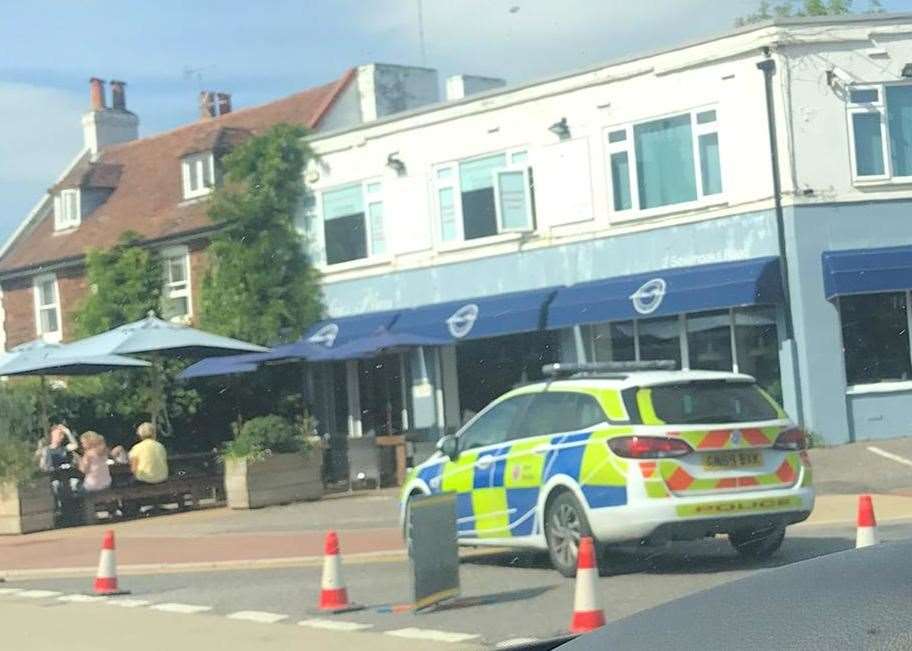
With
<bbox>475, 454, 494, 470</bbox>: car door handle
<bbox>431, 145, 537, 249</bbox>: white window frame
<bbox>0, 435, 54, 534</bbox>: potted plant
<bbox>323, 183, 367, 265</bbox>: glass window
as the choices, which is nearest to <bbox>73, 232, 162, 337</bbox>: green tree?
<bbox>323, 183, 367, 265</bbox>: glass window

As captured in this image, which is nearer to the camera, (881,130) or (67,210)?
(881,130)

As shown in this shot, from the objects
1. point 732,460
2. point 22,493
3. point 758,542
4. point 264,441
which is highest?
point 264,441

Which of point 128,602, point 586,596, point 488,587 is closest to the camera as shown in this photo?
point 586,596

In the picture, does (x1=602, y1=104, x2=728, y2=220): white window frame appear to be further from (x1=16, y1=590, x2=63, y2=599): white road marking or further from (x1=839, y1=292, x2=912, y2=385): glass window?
(x1=16, y1=590, x2=63, y2=599): white road marking

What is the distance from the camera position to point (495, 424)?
12.8 m

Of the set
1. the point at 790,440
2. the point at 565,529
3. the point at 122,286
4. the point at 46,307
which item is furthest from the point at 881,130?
the point at 46,307

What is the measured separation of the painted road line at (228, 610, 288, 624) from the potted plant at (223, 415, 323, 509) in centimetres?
1017

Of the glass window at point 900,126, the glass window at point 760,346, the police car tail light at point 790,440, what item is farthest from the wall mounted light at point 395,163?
the police car tail light at point 790,440

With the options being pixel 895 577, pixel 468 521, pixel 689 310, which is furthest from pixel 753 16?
pixel 895 577

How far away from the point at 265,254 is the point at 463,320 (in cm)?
577

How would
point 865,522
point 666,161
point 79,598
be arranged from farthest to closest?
point 666,161
point 79,598
point 865,522

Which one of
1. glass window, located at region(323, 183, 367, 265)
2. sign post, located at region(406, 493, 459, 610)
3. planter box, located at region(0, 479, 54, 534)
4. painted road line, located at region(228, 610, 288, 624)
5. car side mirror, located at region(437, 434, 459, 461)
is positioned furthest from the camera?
glass window, located at region(323, 183, 367, 265)

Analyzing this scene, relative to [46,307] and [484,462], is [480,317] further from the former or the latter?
[46,307]

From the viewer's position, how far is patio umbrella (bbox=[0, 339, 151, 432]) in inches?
907
